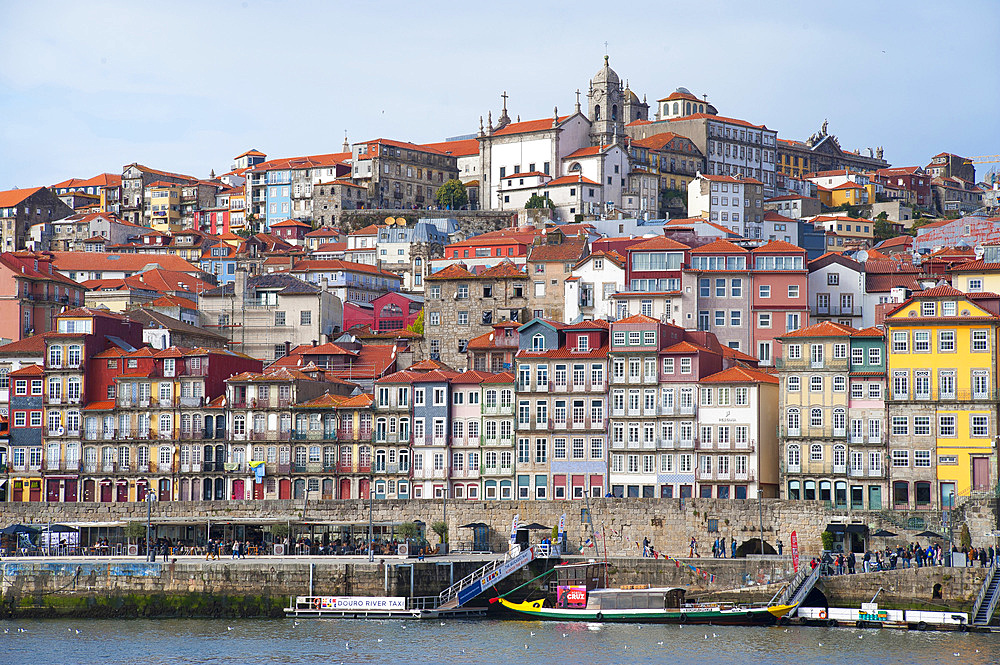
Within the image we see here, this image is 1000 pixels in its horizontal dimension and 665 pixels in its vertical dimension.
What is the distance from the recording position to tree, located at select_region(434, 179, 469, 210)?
155m

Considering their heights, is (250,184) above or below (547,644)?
above

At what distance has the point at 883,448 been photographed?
70.4m

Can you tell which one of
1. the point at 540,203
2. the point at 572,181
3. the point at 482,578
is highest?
the point at 572,181

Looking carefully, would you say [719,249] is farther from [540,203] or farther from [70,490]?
[540,203]

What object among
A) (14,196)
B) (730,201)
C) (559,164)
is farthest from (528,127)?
(14,196)

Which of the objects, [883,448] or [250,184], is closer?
[883,448]

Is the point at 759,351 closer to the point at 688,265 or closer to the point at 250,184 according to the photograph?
the point at 688,265

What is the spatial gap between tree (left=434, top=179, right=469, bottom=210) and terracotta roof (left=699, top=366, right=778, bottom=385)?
8219 centimetres

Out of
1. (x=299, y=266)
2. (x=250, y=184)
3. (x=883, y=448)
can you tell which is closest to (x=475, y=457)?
(x=883, y=448)

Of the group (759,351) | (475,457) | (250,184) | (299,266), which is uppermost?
(250,184)

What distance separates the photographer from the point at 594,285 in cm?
9112

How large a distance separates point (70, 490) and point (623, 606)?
33877 millimetres

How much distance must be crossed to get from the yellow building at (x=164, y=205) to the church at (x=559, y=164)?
38.6m

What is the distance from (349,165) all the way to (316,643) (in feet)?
360
